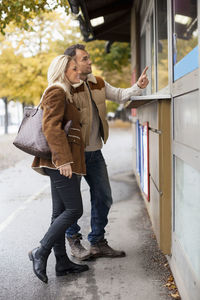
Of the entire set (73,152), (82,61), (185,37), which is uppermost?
(185,37)

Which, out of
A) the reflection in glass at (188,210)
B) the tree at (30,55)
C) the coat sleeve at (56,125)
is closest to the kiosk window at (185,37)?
the reflection in glass at (188,210)

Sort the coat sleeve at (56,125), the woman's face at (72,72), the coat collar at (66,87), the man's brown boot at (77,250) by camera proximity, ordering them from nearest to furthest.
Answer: the coat sleeve at (56,125)
the coat collar at (66,87)
the woman's face at (72,72)
the man's brown boot at (77,250)

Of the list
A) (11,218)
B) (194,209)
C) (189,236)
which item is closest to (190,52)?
(194,209)

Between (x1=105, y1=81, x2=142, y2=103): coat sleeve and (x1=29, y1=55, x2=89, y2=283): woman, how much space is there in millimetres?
578

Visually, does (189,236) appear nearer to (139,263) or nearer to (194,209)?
(194,209)

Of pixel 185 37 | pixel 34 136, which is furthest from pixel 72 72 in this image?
pixel 185 37

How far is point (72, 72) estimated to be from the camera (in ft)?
12.1

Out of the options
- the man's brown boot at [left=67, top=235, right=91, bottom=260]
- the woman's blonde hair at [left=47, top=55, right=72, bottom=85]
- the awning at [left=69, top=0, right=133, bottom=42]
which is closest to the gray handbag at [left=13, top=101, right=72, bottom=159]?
the woman's blonde hair at [left=47, top=55, right=72, bottom=85]

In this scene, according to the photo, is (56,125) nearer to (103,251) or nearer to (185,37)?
(185,37)

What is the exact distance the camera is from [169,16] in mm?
3832

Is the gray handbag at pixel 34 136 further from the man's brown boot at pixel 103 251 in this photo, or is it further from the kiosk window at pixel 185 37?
the man's brown boot at pixel 103 251

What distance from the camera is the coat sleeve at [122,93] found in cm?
411

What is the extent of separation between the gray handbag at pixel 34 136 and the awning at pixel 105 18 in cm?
239

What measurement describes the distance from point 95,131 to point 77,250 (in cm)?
121
